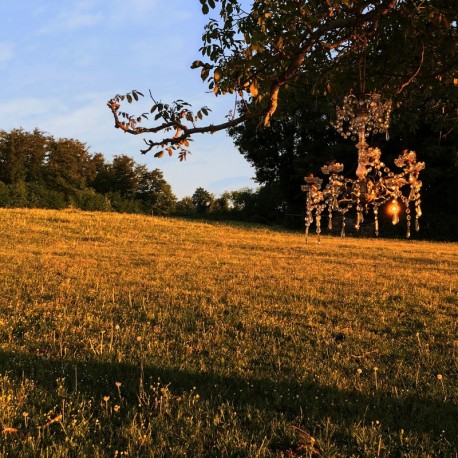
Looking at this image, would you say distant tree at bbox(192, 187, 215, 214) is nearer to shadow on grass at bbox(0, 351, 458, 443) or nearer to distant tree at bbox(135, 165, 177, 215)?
distant tree at bbox(135, 165, 177, 215)

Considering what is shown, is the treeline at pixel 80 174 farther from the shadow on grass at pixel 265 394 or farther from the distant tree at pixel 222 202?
the shadow on grass at pixel 265 394

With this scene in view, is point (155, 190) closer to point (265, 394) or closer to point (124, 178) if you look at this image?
point (124, 178)

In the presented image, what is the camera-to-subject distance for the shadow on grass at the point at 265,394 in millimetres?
3826

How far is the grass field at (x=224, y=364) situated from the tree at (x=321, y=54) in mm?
2280

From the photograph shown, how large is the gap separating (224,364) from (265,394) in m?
0.81

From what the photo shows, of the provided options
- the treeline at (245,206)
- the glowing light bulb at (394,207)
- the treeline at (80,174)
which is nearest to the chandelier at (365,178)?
the glowing light bulb at (394,207)

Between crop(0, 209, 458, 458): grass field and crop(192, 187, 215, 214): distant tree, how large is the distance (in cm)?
5378

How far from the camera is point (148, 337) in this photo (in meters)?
5.82

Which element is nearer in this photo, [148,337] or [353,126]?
[353,126]

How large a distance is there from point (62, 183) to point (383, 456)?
63.3 m

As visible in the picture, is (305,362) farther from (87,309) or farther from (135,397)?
(87,309)

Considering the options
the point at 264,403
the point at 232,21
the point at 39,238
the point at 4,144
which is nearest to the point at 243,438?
the point at 264,403

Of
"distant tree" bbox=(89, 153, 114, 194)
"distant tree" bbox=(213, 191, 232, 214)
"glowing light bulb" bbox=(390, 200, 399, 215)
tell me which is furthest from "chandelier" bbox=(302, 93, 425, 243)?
"distant tree" bbox=(89, 153, 114, 194)

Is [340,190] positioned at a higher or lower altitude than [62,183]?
lower
